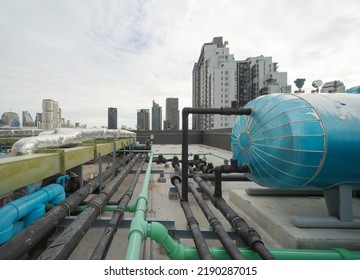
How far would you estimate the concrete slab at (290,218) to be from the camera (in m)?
2.43

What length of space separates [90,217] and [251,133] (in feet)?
8.57

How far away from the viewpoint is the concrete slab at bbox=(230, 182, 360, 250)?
2429 millimetres

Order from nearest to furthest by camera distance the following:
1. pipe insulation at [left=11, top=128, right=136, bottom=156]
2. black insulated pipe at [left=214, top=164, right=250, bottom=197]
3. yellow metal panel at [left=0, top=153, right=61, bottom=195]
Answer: yellow metal panel at [left=0, top=153, right=61, bottom=195], pipe insulation at [left=11, top=128, right=136, bottom=156], black insulated pipe at [left=214, top=164, right=250, bottom=197]

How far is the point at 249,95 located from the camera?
167ft

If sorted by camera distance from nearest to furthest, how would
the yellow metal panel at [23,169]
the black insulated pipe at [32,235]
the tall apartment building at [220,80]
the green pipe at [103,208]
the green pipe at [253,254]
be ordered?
the black insulated pipe at [32,235] → the yellow metal panel at [23,169] → the green pipe at [253,254] → the green pipe at [103,208] → the tall apartment building at [220,80]

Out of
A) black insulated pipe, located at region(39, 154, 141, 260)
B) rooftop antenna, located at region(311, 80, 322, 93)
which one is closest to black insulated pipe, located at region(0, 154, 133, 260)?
black insulated pipe, located at region(39, 154, 141, 260)

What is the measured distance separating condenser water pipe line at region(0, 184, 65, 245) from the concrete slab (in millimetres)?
3239

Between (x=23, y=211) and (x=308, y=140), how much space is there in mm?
3468

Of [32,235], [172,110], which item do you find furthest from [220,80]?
[32,235]

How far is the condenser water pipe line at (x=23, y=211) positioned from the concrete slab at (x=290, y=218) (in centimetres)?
324

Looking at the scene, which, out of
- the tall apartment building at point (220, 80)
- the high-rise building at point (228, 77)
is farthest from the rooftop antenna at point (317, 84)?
the tall apartment building at point (220, 80)

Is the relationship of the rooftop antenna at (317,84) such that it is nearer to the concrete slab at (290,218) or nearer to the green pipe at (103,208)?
the concrete slab at (290,218)

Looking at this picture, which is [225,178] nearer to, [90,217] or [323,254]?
[323,254]

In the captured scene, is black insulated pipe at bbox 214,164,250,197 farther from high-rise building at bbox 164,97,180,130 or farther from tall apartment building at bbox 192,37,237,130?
high-rise building at bbox 164,97,180,130
